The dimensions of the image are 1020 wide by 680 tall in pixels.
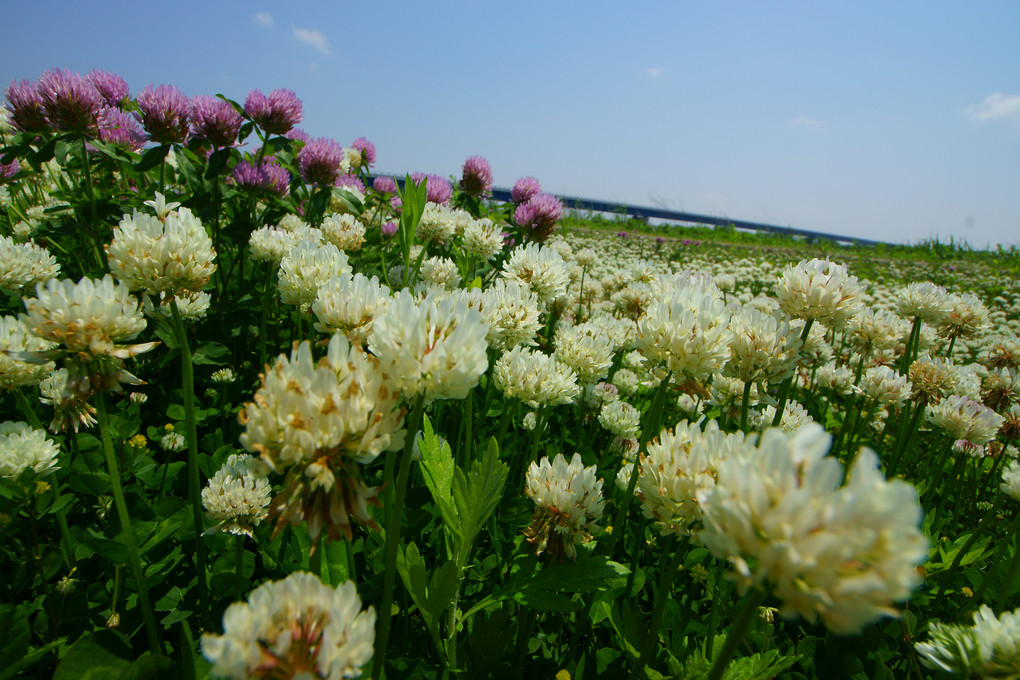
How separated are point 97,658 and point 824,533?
1338 millimetres

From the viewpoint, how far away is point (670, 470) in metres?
1.13

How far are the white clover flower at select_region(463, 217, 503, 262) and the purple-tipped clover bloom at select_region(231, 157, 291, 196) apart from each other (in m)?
1.37

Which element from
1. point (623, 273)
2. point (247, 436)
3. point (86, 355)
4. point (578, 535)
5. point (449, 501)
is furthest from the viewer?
point (623, 273)

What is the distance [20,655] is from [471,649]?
3.39ft

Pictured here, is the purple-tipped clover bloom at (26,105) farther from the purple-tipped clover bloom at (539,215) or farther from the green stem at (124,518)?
the purple-tipped clover bloom at (539,215)

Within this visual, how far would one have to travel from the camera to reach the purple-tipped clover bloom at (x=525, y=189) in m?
3.66

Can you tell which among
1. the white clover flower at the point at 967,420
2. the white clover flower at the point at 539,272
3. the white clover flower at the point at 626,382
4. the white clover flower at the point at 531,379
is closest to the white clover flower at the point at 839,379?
the white clover flower at the point at 967,420

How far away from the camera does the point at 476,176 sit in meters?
3.78

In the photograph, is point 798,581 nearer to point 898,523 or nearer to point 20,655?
point 898,523

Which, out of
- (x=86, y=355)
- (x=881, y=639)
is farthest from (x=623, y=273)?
(x=86, y=355)

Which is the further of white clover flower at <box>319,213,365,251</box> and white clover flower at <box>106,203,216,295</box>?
white clover flower at <box>319,213,365,251</box>

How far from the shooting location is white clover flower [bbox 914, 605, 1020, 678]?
1.04 metres

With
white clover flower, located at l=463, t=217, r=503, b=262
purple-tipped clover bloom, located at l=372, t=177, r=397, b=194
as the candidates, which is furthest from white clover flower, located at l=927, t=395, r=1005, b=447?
purple-tipped clover bloom, located at l=372, t=177, r=397, b=194

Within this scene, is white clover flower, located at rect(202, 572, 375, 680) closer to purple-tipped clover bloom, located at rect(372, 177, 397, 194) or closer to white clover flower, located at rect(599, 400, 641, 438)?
white clover flower, located at rect(599, 400, 641, 438)
